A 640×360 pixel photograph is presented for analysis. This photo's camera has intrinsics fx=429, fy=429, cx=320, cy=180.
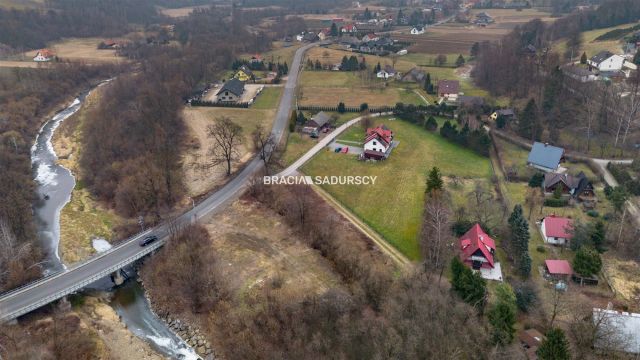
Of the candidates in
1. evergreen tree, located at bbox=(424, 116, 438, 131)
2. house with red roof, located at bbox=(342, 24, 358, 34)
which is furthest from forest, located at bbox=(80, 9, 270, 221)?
house with red roof, located at bbox=(342, 24, 358, 34)

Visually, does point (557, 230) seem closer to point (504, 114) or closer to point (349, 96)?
point (504, 114)

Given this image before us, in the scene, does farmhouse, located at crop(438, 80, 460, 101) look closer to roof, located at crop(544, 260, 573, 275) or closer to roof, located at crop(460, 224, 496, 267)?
roof, located at crop(460, 224, 496, 267)

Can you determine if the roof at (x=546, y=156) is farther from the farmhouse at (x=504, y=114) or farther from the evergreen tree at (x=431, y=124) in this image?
the evergreen tree at (x=431, y=124)

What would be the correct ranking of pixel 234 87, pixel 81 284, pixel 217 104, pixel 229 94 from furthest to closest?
pixel 234 87, pixel 229 94, pixel 217 104, pixel 81 284

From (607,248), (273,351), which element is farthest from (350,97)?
(273,351)

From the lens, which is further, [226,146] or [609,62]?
[609,62]

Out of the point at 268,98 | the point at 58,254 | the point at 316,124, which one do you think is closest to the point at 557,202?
the point at 316,124
